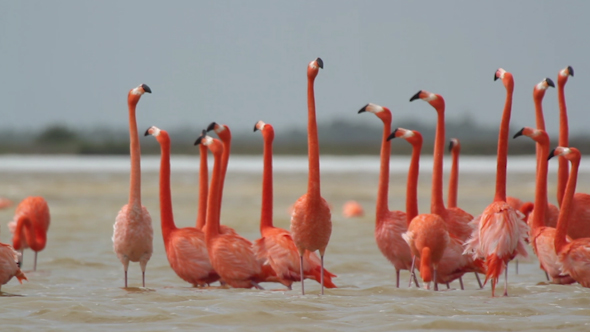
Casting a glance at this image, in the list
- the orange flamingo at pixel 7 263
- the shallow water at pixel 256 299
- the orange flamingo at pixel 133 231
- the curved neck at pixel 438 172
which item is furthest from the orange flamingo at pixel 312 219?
the orange flamingo at pixel 7 263

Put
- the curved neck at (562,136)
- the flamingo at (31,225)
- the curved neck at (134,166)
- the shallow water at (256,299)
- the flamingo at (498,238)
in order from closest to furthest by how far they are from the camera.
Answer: the shallow water at (256,299) → the flamingo at (498,238) → the curved neck at (134,166) → the curved neck at (562,136) → the flamingo at (31,225)

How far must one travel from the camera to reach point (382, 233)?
7.20 meters

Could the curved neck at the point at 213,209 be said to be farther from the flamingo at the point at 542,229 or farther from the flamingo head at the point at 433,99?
the flamingo at the point at 542,229

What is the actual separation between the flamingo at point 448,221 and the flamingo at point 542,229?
502 millimetres

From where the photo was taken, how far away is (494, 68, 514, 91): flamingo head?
23.9 feet

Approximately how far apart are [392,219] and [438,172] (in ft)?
1.98

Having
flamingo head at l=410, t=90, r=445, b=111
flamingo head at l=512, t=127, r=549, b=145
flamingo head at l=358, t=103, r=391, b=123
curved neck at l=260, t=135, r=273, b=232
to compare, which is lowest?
curved neck at l=260, t=135, r=273, b=232

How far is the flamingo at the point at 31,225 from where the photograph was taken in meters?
8.80

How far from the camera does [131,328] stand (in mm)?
5414

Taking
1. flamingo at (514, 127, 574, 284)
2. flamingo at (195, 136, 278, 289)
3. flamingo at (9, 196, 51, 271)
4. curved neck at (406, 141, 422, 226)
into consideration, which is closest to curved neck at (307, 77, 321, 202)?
flamingo at (195, 136, 278, 289)

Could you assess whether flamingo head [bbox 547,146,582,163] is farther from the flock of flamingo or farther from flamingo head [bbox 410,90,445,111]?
flamingo head [bbox 410,90,445,111]

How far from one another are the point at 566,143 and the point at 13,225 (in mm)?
5667

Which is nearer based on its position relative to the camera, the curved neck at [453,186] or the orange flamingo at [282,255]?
the orange flamingo at [282,255]

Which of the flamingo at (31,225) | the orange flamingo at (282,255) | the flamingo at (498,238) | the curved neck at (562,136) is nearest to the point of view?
the flamingo at (498,238)
